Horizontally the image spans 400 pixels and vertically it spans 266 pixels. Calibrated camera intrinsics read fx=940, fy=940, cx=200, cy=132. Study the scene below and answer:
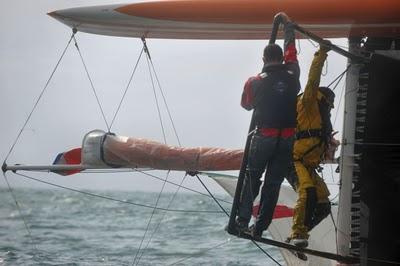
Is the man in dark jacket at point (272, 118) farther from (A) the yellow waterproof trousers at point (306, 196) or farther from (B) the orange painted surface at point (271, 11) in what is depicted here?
(B) the orange painted surface at point (271, 11)

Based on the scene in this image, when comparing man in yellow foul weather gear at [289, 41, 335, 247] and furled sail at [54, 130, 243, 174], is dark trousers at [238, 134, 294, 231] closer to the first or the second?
man in yellow foul weather gear at [289, 41, 335, 247]

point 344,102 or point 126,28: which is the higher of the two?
point 126,28

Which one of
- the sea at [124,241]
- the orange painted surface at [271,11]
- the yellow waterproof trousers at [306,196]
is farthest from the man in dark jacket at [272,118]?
the sea at [124,241]

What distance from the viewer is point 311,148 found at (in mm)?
9617

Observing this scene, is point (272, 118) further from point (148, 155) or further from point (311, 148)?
point (148, 155)

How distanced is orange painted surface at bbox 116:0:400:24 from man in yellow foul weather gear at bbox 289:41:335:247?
1.10m

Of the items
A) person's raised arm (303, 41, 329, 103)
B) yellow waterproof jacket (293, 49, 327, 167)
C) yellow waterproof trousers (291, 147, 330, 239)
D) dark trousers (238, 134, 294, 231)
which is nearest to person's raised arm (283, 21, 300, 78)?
person's raised arm (303, 41, 329, 103)

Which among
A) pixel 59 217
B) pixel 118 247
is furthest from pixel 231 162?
pixel 59 217

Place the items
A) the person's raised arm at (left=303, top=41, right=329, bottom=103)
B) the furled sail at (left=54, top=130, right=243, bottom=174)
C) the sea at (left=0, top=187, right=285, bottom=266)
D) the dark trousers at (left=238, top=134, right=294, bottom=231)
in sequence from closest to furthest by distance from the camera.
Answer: the dark trousers at (left=238, top=134, right=294, bottom=231) < the person's raised arm at (left=303, top=41, right=329, bottom=103) < the furled sail at (left=54, top=130, right=243, bottom=174) < the sea at (left=0, top=187, right=285, bottom=266)

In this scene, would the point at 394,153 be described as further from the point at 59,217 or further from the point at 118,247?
the point at 59,217

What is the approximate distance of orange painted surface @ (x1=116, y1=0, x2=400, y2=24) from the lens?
1022cm

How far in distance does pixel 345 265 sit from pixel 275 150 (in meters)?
1.96

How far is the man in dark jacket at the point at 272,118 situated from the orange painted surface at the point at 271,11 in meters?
1.56

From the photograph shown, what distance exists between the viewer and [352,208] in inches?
406
